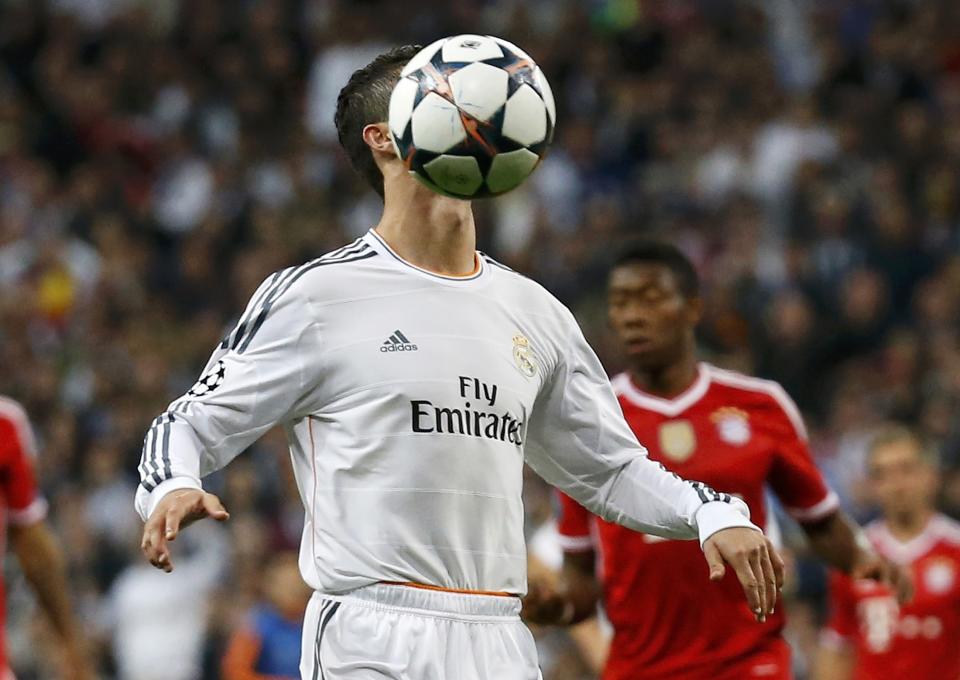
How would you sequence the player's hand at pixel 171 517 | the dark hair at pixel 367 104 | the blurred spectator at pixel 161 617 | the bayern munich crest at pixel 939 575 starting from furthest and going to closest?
the blurred spectator at pixel 161 617 → the bayern munich crest at pixel 939 575 → the dark hair at pixel 367 104 → the player's hand at pixel 171 517

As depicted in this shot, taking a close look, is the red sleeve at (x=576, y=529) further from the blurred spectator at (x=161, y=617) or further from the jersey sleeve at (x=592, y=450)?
the blurred spectator at (x=161, y=617)

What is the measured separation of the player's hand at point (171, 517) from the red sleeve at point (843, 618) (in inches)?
201

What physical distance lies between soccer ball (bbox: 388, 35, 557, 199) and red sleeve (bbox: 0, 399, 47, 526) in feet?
9.95

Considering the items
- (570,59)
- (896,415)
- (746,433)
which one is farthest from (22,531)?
(570,59)

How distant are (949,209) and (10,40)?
9.06 meters

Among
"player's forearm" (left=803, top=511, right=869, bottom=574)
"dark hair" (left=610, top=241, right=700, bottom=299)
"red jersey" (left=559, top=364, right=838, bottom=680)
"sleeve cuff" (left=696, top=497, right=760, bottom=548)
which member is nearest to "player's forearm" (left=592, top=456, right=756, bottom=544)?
"sleeve cuff" (left=696, top=497, right=760, bottom=548)

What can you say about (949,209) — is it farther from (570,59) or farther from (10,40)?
(10,40)

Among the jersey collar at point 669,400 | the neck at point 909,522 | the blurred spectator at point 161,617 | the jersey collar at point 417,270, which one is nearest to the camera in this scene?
the jersey collar at point 417,270

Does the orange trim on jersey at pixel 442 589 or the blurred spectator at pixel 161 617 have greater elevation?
→ the orange trim on jersey at pixel 442 589

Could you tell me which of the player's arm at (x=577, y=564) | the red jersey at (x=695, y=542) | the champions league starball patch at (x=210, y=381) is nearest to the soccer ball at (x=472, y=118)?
the champions league starball patch at (x=210, y=381)

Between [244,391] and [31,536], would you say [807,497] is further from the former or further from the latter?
[244,391]

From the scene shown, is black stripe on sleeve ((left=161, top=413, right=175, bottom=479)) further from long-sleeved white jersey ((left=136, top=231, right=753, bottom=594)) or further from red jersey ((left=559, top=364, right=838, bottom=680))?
red jersey ((left=559, top=364, right=838, bottom=680))

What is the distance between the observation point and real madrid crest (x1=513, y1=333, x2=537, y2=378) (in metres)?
4.45

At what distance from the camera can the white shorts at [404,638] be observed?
4.14 m
